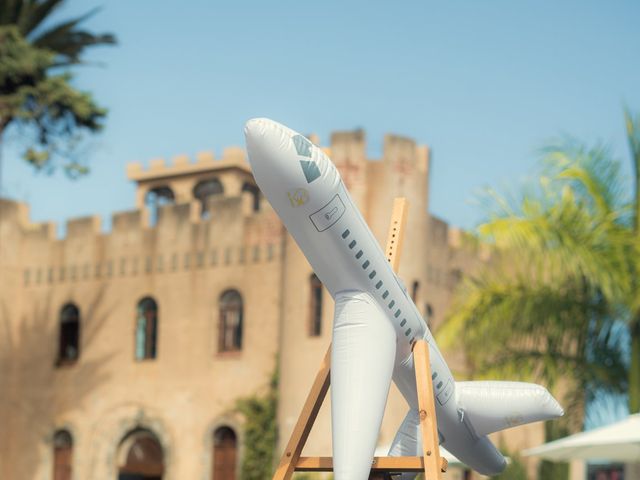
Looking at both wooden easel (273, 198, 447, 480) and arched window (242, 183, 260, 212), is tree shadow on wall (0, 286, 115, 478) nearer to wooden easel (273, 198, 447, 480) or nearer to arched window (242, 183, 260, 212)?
arched window (242, 183, 260, 212)

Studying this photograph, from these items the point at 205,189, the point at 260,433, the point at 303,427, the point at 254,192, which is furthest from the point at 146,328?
the point at 303,427

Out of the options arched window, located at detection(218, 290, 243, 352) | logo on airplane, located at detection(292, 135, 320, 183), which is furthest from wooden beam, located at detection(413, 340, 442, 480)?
arched window, located at detection(218, 290, 243, 352)

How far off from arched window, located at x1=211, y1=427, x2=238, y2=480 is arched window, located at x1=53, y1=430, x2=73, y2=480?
171 inches

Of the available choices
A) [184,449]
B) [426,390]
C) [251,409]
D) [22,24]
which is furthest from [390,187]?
[426,390]

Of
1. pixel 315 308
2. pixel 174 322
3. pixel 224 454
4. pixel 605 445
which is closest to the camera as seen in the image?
pixel 605 445

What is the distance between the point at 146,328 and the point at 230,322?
2485 millimetres

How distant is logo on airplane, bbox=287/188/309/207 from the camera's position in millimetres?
8758

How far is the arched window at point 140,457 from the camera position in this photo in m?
28.1

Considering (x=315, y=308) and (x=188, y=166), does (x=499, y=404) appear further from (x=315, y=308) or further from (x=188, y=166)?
(x=188, y=166)

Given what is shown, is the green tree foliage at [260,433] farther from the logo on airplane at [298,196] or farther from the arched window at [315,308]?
the logo on airplane at [298,196]

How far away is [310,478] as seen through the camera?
78.9ft

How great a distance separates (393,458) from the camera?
9.30 m

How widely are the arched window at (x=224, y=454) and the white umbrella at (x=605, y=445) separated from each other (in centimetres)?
1137

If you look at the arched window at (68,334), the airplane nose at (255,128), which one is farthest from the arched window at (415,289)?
the airplane nose at (255,128)
